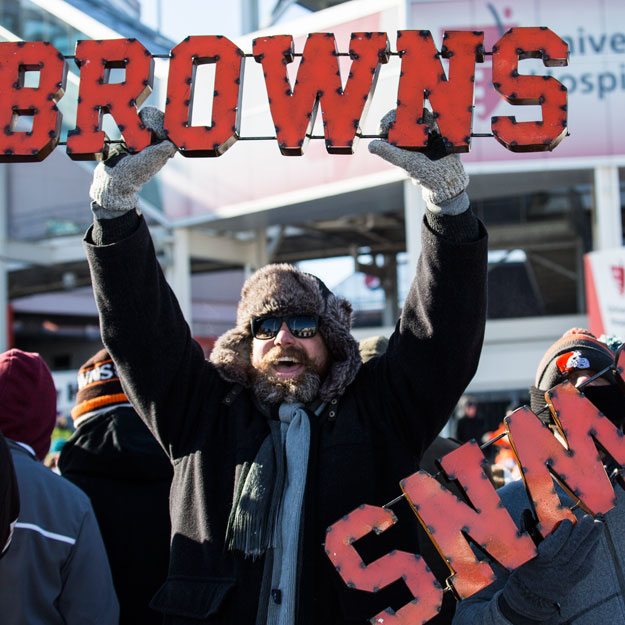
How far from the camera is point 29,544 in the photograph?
88.9 inches

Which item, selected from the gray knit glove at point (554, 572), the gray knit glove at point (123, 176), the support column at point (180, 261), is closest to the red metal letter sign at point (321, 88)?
the gray knit glove at point (123, 176)

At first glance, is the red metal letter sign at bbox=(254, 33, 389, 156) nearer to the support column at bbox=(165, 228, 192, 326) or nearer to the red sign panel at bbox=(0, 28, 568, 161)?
the red sign panel at bbox=(0, 28, 568, 161)

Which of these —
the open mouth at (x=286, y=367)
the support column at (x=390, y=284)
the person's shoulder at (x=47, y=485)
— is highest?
the support column at (x=390, y=284)

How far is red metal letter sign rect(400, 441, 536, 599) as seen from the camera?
1.89 metres

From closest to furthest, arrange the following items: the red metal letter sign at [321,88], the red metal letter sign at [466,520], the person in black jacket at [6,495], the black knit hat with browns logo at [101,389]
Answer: the person in black jacket at [6,495] → the red metal letter sign at [466,520] → the red metal letter sign at [321,88] → the black knit hat with browns logo at [101,389]

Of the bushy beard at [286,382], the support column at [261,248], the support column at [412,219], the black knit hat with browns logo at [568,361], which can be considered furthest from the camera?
the support column at [261,248]

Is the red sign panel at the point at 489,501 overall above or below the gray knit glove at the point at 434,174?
below

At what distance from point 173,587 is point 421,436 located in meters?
0.82

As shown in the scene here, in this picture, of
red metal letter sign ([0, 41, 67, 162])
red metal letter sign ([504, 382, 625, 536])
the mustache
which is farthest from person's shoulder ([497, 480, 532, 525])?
red metal letter sign ([0, 41, 67, 162])

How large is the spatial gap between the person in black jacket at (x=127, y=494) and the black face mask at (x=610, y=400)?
1.48 metres

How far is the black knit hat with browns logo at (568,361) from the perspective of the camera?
2.53 meters

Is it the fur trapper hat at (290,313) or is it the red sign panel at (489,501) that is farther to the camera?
the fur trapper hat at (290,313)

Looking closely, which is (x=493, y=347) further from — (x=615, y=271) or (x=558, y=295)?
(x=558, y=295)

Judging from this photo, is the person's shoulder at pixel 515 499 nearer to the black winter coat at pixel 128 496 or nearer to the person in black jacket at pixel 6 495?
the black winter coat at pixel 128 496
